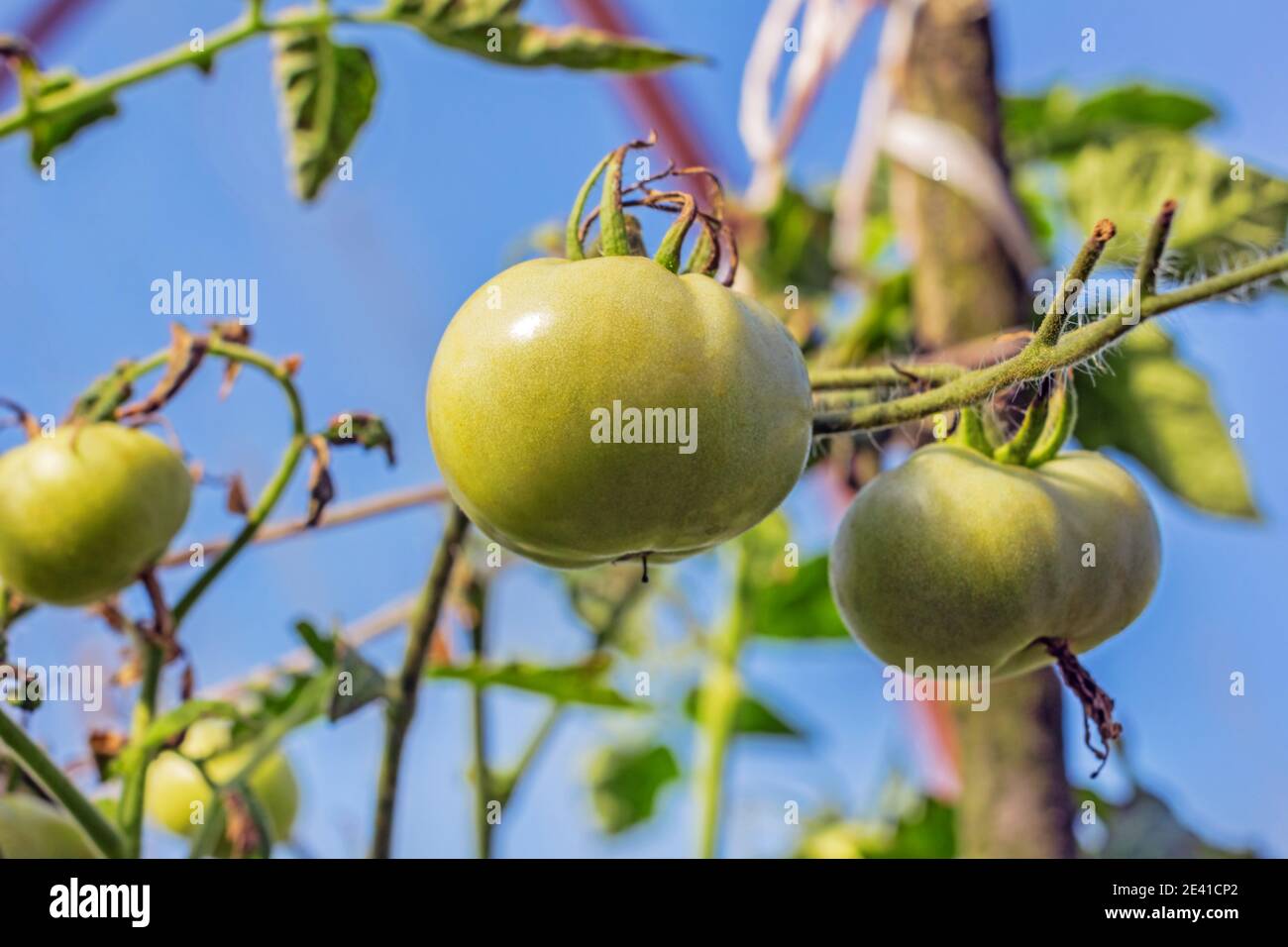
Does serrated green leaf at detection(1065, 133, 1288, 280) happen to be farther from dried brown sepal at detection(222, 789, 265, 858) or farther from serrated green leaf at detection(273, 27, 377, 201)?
dried brown sepal at detection(222, 789, 265, 858)

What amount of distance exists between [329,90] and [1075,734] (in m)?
0.73

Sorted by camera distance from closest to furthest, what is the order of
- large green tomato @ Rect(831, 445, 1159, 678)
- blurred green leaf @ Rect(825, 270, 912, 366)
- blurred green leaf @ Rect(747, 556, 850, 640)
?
large green tomato @ Rect(831, 445, 1159, 678)
blurred green leaf @ Rect(825, 270, 912, 366)
blurred green leaf @ Rect(747, 556, 850, 640)

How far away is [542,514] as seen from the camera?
444 millimetres

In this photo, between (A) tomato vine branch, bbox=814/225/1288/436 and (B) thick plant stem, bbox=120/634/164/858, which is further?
(B) thick plant stem, bbox=120/634/164/858

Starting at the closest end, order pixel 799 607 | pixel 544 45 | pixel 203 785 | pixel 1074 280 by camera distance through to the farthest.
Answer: pixel 1074 280 < pixel 544 45 < pixel 203 785 < pixel 799 607

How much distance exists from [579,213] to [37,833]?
40cm

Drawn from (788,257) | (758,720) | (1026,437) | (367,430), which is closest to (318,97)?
(367,430)

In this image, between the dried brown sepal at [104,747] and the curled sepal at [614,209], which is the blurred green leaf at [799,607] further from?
the curled sepal at [614,209]

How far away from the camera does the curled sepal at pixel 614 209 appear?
464 mm

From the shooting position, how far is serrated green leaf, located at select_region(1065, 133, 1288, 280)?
1085mm

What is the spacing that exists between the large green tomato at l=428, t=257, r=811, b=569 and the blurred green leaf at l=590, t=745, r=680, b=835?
1266 millimetres

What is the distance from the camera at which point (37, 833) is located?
62 centimetres

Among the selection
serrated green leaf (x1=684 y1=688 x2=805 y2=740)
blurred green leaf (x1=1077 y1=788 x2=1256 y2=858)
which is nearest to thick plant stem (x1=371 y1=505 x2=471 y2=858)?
blurred green leaf (x1=1077 y1=788 x2=1256 y2=858)

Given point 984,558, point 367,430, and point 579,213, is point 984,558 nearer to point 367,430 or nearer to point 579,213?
point 579,213
